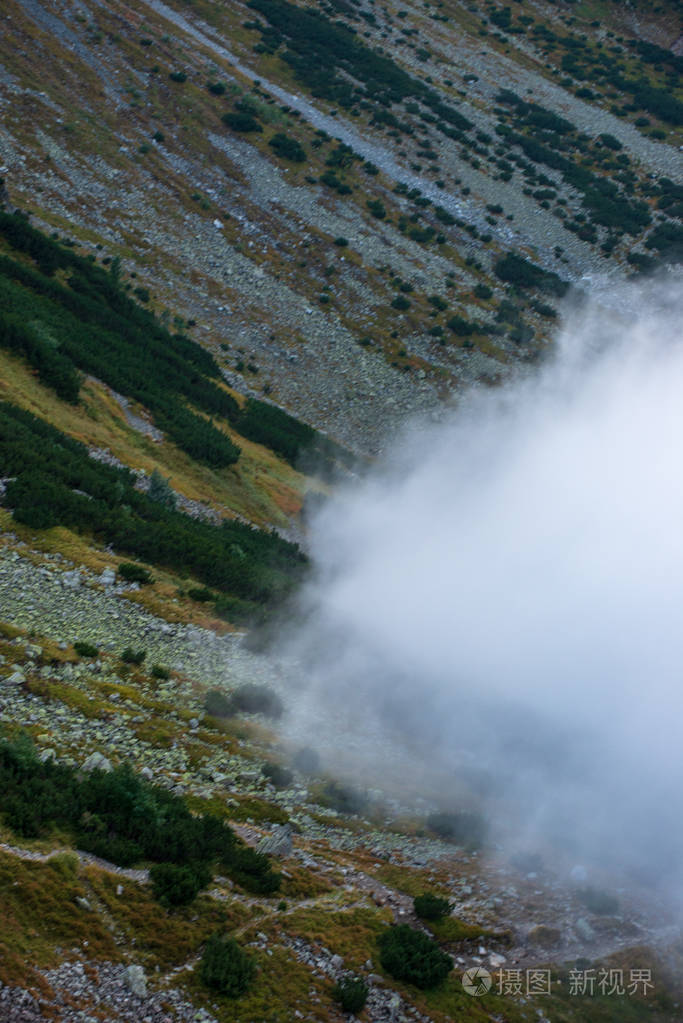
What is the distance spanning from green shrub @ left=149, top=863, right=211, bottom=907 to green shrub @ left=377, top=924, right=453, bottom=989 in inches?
109

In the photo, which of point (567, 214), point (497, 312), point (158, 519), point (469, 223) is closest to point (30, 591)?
point (158, 519)

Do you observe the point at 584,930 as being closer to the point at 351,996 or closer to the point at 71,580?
the point at 351,996

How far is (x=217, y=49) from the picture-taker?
7869 cm

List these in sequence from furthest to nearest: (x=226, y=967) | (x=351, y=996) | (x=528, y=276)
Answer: (x=528, y=276) < (x=351, y=996) < (x=226, y=967)

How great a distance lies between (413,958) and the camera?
11.0m

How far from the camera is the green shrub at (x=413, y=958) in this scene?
35.8ft

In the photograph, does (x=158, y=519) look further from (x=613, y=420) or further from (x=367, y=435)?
(x=367, y=435)

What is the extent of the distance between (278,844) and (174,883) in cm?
260

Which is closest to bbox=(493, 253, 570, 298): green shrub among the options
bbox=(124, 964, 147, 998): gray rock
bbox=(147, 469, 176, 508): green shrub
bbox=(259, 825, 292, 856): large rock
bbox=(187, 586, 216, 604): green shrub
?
bbox=(147, 469, 176, 508): green shrub

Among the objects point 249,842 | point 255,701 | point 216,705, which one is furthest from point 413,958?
point 255,701

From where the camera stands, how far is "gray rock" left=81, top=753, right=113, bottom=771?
12.6 meters

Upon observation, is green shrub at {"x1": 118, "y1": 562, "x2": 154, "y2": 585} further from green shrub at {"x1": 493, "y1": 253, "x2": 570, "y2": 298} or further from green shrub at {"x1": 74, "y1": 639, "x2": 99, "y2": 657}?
green shrub at {"x1": 493, "y1": 253, "x2": 570, "y2": 298}

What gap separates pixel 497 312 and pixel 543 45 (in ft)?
189

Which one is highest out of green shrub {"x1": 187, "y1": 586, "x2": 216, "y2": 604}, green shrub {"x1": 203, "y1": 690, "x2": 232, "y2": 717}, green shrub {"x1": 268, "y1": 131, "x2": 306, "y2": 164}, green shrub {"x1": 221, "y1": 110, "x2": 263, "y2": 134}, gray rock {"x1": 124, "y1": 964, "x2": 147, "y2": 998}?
green shrub {"x1": 221, "y1": 110, "x2": 263, "y2": 134}
